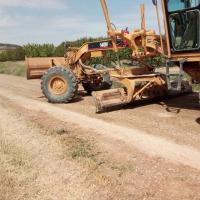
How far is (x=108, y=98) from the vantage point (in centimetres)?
866

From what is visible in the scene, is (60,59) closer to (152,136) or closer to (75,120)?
(75,120)

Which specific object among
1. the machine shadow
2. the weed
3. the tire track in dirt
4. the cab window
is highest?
the cab window

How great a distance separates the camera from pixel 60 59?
10.9 meters

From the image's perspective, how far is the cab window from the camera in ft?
24.5

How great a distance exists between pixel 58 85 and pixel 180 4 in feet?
12.4

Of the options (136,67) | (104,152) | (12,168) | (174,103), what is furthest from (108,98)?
(12,168)

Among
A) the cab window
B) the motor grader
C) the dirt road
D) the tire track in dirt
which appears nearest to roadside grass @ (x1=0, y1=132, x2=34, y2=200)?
the dirt road

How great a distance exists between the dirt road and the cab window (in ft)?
7.12

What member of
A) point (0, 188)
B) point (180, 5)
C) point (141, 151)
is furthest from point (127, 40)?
point (0, 188)

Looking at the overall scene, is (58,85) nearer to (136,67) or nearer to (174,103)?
(136,67)

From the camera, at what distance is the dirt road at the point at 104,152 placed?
14.2 feet

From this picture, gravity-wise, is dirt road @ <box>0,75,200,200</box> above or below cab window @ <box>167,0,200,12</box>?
below

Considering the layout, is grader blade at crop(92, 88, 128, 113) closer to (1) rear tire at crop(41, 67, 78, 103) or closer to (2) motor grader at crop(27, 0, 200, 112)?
(2) motor grader at crop(27, 0, 200, 112)

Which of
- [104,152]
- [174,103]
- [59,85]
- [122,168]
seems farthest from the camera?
[59,85]
